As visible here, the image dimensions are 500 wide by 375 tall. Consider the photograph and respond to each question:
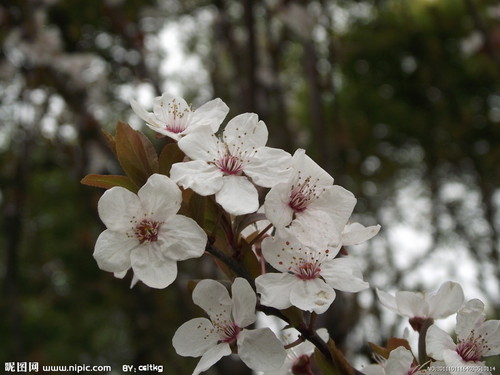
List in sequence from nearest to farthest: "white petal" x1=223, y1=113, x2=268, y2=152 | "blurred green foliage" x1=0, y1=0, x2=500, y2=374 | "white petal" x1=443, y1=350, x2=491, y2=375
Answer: "white petal" x1=443, y1=350, x2=491, y2=375
"white petal" x1=223, y1=113, x2=268, y2=152
"blurred green foliage" x1=0, y1=0, x2=500, y2=374

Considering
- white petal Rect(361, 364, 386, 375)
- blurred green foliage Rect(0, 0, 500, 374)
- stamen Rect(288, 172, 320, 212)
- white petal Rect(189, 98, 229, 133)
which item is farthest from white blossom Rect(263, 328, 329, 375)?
blurred green foliage Rect(0, 0, 500, 374)

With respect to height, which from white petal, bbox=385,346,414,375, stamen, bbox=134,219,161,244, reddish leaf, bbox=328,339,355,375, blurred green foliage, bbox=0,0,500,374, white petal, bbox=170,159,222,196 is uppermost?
white petal, bbox=170,159,222,196

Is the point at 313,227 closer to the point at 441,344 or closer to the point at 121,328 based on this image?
Result: the point at 441,344

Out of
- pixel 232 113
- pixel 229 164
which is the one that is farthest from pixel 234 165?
pixel 232 113

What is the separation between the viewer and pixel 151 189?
1.92 ft

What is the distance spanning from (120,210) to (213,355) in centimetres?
18

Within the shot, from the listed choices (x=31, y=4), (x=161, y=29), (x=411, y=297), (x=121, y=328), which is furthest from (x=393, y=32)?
(x=411, y=297)

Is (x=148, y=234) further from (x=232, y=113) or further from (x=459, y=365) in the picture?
(x=232, y=113)

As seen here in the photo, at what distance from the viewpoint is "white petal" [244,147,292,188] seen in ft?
1.94

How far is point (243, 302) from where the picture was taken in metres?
0.57

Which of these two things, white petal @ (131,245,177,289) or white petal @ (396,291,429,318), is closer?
white petal @ (131,245,177,289)

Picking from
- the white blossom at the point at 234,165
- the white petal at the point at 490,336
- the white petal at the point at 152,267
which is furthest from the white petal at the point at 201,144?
the white petal at the point at 490,336

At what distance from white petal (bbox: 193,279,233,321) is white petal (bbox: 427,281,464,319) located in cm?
26

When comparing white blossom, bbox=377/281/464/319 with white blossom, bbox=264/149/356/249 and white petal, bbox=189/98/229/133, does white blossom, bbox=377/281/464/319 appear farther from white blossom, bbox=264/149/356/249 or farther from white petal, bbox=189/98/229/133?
white petal, bbox=189/98/229/133
